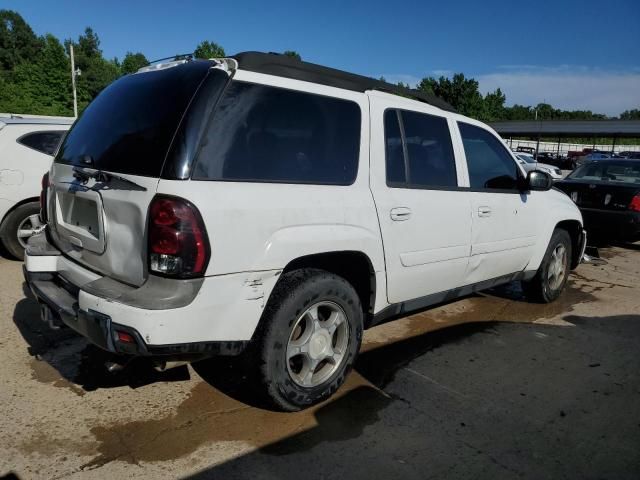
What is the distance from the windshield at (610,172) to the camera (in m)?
8.63

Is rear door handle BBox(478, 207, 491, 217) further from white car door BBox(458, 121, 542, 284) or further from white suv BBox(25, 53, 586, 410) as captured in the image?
white suv BBox(25, 53, 586, 410)

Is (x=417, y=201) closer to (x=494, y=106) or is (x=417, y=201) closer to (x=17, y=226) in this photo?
(x=17, y=226)

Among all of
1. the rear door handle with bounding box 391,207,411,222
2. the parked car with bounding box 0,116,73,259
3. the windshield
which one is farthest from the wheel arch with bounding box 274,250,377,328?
the windshield

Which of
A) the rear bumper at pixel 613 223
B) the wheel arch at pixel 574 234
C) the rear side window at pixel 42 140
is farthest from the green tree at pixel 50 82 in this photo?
the wheel arch at pixel 574 234

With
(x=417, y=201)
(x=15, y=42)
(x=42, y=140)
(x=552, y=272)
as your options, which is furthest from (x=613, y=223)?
(x=15, y=42)

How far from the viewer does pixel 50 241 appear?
3402 mm

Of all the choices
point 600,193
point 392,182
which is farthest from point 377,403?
point 600,193

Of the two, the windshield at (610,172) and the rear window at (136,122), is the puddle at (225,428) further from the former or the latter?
the windshield at (610,172)

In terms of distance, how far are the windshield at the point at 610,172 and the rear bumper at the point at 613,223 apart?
0.76 metres

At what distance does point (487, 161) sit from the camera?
4.39 metres

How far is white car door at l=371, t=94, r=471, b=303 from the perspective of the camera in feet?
11.0

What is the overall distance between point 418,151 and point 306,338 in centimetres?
157

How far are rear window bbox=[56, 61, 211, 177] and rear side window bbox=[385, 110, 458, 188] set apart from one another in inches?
52.8

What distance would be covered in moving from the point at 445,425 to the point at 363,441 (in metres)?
0.54
